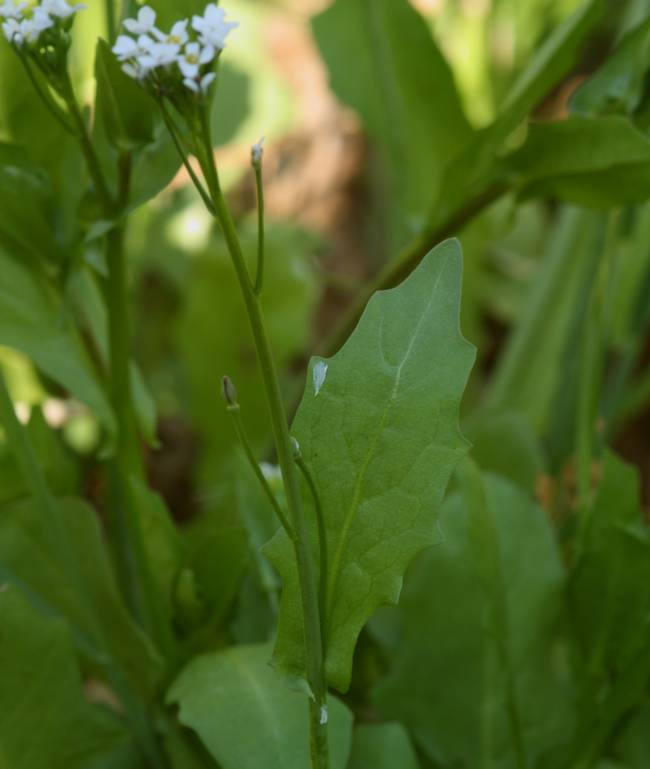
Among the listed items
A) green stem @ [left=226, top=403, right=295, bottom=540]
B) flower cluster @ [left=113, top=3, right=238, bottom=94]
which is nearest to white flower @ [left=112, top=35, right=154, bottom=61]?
flower cluster @ [left=113, top=3, right=238, bottom=94]

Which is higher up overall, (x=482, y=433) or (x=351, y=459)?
(x=351, y=459)

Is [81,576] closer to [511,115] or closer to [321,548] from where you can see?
[321,548]

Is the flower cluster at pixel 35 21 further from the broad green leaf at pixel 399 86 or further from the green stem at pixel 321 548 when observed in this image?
the broad green leaf at pixel 399 86

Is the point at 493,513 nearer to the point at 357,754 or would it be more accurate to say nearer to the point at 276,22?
the point at 357,754

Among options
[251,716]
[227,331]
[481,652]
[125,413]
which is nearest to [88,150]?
[125,413]

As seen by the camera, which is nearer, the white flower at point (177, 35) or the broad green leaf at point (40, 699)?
the white flower at point (177, 35)

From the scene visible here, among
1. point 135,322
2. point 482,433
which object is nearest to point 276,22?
point 135,322

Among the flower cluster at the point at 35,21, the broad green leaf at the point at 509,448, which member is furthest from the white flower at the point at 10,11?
the broad green leaf at the point at 509,448
